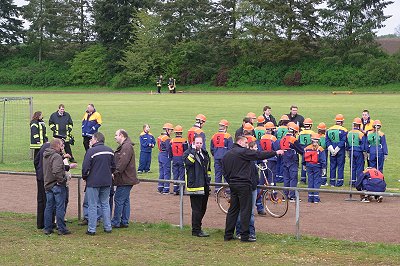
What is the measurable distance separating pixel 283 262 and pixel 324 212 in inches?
172

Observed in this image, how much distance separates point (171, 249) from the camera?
1117 cm

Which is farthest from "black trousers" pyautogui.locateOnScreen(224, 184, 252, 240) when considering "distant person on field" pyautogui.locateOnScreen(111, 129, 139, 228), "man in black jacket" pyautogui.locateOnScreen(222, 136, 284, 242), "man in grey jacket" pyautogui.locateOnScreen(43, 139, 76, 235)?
"man in grey jacket" pyautogui.locateOnScreen(43, 139, 76, 235)

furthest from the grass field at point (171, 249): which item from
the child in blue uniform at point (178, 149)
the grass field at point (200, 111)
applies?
the grass field at point (200, 111)

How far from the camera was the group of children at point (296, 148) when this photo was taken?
53.4 ft

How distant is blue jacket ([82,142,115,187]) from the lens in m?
12.1

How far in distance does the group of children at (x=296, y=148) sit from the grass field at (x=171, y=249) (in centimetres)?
418

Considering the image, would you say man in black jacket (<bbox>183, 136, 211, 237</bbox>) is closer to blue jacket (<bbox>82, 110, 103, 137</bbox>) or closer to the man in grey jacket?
the man in grey jacket

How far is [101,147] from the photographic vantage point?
12219 mm

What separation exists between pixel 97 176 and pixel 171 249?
2032mm

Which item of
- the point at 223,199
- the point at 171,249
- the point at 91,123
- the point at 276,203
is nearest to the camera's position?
the point at 171,249

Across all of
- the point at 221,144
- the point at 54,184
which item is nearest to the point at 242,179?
the point at 54,184

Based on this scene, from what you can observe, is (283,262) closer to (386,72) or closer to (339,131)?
(339,131)

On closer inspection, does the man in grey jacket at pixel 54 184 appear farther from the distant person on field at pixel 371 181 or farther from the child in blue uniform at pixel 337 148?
the child in blue uniform at pixel 337 148

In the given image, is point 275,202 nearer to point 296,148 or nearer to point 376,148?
point 296,148
